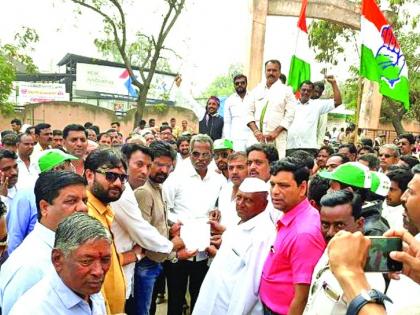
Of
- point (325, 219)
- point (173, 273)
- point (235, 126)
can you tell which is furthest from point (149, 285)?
point (235, 126)

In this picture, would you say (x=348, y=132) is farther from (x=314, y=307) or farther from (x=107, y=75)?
(x=107, y=75)

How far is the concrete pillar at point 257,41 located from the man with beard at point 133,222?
6.85 m

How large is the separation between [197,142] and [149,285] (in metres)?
1.58

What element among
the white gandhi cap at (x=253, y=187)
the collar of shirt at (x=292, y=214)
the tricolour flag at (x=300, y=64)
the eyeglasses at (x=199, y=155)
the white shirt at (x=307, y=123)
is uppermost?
the tricolour flag at (x=300, y=64)

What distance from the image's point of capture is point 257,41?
402 inches

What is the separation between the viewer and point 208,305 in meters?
3.44

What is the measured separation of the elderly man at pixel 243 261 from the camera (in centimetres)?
315

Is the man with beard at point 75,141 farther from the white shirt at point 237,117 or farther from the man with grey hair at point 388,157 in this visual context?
the man with grey hair at point 388,157

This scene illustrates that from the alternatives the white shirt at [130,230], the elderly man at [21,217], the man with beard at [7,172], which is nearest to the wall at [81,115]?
the man with beard at [7,172]

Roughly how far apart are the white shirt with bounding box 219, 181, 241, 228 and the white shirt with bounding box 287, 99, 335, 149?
2.49 m

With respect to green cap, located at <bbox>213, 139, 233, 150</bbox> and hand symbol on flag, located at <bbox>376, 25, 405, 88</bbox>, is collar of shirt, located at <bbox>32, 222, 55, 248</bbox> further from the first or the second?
hand symbol on flag, located at <bbox>376, 25, 405, 88</bbox>

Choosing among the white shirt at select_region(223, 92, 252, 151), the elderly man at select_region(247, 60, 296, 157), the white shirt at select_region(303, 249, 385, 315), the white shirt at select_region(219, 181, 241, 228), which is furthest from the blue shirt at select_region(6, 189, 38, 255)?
the white shirt at select_region(223, 92, 252, 151)

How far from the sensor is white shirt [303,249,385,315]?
71.7 inches

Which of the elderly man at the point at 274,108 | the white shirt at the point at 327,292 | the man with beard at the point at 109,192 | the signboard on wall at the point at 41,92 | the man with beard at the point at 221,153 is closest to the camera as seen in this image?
the white shirt at the point at 327,292
